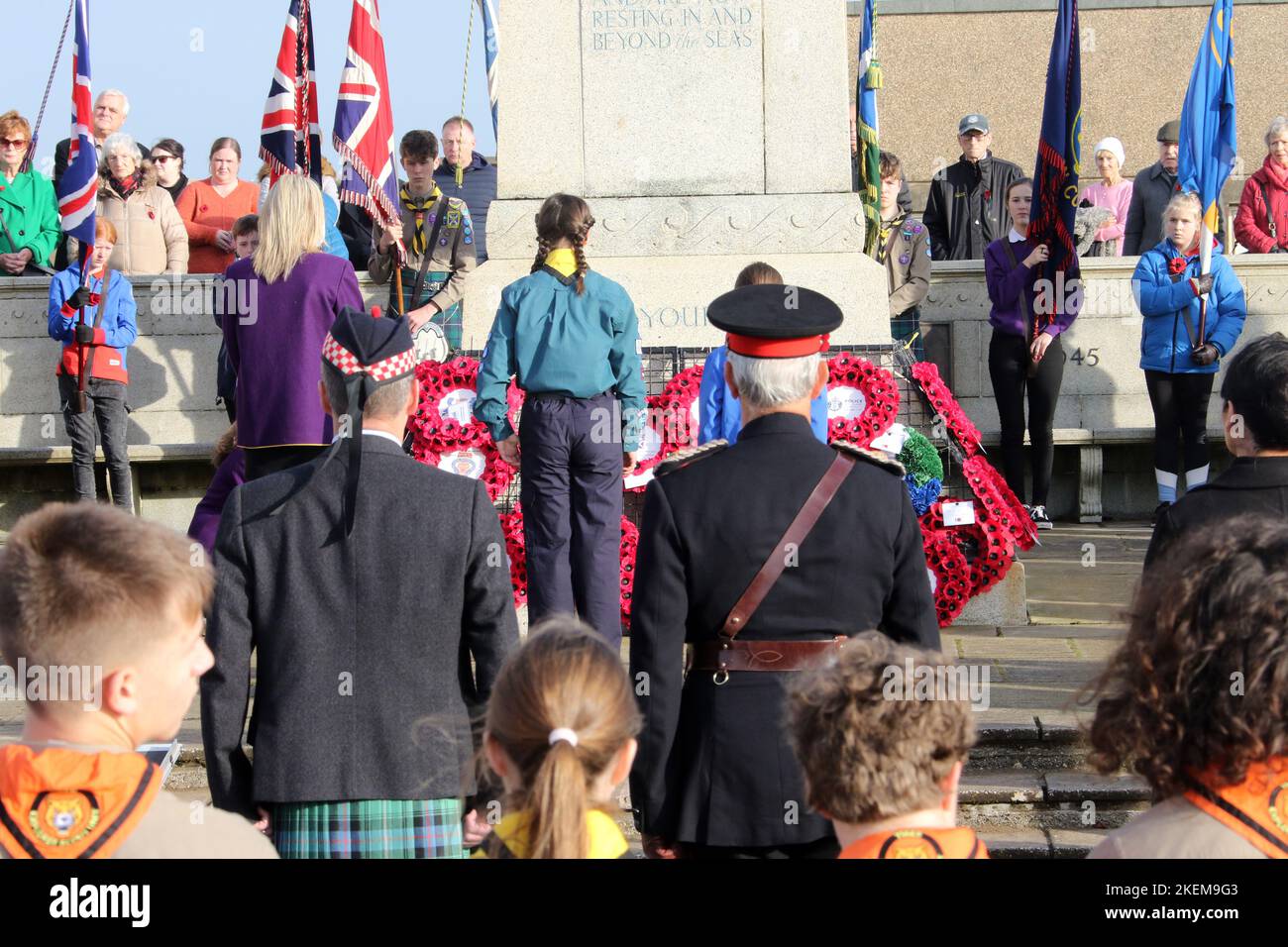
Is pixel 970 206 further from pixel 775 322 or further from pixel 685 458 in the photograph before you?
pixel 685 458

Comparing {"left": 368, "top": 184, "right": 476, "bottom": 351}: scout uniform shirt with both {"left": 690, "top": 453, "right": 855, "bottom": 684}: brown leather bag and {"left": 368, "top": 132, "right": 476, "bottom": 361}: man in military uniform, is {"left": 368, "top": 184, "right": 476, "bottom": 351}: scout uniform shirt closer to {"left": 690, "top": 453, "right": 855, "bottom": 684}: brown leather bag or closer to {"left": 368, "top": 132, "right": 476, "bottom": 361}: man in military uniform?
{"left": 368, "top": 132, "right": 476, "bottom": 361}: man in military uniform

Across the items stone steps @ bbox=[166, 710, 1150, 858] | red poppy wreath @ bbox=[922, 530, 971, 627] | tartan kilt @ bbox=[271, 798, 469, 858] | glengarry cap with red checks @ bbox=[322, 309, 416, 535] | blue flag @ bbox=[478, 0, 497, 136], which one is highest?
blue flag @ bbox=[478, 0, 497, 136]

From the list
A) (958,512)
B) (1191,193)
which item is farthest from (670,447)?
(1191,193)

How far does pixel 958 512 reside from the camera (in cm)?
854

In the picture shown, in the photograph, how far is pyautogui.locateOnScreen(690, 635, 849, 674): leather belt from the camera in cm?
385

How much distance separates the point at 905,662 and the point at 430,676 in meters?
1.42

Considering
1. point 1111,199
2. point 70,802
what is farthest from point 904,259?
point 70,802

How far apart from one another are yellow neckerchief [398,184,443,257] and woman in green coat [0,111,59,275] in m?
3.50

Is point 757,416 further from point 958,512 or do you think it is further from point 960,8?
point 960,8

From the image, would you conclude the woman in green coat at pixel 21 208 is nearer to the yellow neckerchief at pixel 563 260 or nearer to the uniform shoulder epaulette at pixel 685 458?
the yellow neckerchief at pixel 563 260

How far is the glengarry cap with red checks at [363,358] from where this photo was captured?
404 cm

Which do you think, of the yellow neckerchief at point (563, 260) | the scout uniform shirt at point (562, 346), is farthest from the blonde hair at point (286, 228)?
the yellow neckerchief at point (563, 260)

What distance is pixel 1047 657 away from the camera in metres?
7.92

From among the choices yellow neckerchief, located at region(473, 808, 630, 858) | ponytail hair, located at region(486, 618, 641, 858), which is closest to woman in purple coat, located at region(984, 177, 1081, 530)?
ponytail hair, located at region(486, 618, 641, 858)
